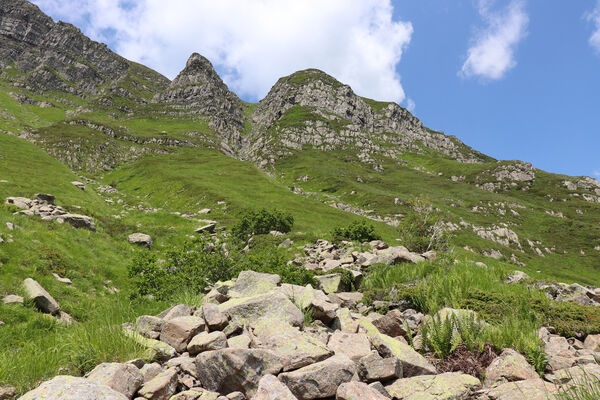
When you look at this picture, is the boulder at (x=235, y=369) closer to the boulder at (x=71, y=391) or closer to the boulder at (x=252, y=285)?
the boulder at (x=71, y=391)

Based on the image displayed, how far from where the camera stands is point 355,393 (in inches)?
169

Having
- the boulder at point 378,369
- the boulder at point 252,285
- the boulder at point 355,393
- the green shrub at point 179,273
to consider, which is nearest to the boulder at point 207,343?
the boulder at point 355,393

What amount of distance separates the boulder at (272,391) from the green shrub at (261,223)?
25373 mm

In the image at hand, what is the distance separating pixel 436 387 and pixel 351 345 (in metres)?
1.73

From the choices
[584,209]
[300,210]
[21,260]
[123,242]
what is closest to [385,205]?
[300,210]

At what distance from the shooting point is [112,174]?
306 feet

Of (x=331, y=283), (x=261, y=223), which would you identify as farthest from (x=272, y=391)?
(x=261, y=223)

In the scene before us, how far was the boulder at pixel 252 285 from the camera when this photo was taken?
29.5ft

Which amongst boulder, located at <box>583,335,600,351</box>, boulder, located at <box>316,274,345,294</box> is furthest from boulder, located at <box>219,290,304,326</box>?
boulder, located at <box>583,335,600,351</box>

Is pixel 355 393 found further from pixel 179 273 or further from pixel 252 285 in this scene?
pixel 179 273

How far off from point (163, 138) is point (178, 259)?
153 m

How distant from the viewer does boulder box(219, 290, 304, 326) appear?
664 cm

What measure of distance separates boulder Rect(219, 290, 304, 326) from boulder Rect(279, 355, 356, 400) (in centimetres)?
184

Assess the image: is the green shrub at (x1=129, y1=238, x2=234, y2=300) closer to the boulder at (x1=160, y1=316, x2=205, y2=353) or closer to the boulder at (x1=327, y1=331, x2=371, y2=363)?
the boulder at (x1=160, y1=316, x2=205, y2=353)
